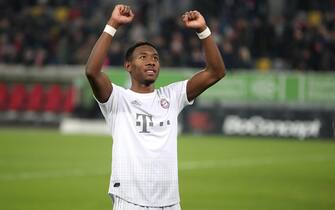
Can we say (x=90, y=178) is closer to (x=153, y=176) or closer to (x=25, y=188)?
(x=25, y=188)

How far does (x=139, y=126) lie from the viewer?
21.4 feet

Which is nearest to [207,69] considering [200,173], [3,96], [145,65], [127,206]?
[145,65]

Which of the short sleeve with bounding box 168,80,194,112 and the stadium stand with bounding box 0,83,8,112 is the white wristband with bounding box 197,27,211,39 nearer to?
the short sleeve with bounding box 168,80,194,112

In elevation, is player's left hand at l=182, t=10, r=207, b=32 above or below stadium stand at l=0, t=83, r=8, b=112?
below

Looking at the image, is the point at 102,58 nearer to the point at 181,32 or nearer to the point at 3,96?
the point at 181,32

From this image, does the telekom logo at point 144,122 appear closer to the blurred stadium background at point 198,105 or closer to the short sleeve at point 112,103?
the short sleeve at point 112,103

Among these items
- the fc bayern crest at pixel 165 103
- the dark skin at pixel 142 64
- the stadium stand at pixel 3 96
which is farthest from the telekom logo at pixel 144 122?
the stadium stand at pixel 3 96

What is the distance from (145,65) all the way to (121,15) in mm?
437

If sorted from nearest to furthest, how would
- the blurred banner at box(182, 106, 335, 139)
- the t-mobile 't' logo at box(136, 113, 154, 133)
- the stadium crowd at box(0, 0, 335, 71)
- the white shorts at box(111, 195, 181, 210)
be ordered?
1. the white shorts at box(111, 195, 181, 210)
2. the t-mobile 't' logo at box(136, 113, 154, 133)
3. the blurred banner at box(182, 106, 335, 139)
4. the stadium crowd at box(0, 0, 335, 71)

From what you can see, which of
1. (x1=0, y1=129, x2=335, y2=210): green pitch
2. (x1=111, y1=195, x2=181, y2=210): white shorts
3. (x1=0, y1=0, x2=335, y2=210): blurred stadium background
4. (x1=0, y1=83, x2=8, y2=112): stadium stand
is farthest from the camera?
(x1=0, y1=83, x2=8, y2=112): stadium stand

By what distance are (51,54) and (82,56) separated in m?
1.54

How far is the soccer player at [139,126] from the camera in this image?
6.45 m

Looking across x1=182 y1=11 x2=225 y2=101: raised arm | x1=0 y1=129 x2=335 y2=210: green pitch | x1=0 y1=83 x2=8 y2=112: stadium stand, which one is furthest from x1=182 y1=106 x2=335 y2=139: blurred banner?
x1=182 y1=11 x2=225 y2=101: raised arm

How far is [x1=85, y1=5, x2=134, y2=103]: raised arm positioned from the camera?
643cm
